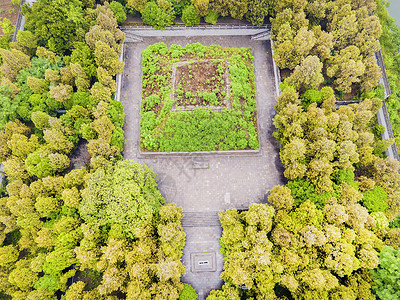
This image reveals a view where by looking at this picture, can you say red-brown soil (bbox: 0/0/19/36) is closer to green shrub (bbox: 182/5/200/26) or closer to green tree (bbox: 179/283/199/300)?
green shrub (bbox: 182/5/200/26)

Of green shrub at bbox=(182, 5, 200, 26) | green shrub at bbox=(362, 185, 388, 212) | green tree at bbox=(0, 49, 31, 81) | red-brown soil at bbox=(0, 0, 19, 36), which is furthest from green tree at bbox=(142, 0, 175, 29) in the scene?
green shrub at bbox=(362, 185, 388, 212)

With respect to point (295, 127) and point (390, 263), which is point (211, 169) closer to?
point (295, 127)

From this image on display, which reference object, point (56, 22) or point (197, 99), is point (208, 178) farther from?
point (56, 22)

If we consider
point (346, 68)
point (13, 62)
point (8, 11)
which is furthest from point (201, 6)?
point (8, 11)

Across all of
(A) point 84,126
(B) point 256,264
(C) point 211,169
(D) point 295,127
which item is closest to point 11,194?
(A) point 84,126

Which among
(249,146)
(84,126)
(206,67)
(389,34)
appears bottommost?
(249,146)

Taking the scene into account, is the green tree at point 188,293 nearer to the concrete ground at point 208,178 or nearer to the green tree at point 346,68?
the concrete ground at point 208,178
